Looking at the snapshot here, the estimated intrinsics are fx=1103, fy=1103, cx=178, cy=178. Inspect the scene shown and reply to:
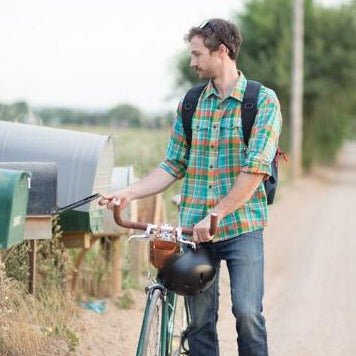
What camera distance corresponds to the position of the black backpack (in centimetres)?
494

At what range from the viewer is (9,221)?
205 inches

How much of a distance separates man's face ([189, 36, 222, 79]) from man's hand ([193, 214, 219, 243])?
0.70 meters

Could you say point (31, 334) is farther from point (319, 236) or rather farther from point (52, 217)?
point (319, 236)

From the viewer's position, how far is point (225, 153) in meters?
4.99

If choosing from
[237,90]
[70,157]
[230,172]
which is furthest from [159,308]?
[70,157]

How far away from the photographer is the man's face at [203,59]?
4.94 meters

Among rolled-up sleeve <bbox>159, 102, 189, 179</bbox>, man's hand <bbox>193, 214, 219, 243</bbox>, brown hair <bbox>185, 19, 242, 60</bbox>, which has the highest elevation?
brown hair <bbox>185, 19, 242, 60</bbox>

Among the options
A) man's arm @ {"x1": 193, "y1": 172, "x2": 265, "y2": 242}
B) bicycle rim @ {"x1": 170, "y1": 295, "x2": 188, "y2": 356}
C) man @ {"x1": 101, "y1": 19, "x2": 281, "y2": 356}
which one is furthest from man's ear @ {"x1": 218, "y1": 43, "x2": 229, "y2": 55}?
bicycle rim @ {"x1": 170, "y1": 295, "x2": 188, "y2": 356}

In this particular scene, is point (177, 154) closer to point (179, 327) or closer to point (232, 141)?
point (232, 141)

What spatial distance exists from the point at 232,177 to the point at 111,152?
1953 millimetres

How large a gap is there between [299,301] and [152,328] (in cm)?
490

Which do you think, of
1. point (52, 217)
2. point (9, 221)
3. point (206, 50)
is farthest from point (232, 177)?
point (52, 217)

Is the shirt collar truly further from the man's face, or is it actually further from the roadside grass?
the roadside grass

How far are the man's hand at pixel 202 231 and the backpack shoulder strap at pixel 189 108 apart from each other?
549 mm
